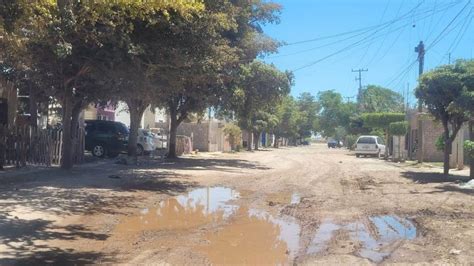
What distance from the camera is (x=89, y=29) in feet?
46.8

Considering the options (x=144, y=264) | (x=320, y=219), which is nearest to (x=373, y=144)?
(x=320, y=219)

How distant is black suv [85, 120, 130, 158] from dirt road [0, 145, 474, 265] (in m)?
10.1

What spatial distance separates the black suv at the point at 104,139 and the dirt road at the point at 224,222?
10.1 meters

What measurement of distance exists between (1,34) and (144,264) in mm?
7565

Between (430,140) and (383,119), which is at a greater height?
(383,119)

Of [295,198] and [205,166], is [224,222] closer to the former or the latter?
[295,198]

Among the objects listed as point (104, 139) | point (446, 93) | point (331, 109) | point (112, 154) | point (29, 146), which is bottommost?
point (112, 154)

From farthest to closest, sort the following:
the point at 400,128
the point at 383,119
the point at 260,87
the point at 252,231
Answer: the point at 383,119 → the point at 400,128 → the point at 260,87 → the point at 252,231

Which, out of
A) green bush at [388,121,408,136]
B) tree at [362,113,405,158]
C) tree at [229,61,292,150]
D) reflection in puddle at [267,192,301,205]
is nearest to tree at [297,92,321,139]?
tree at [362,113,405,158]

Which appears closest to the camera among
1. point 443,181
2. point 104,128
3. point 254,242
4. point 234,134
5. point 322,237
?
point 254,242

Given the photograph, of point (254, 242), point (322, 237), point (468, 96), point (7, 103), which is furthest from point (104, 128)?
point (322, 237)

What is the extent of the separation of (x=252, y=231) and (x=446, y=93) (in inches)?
537

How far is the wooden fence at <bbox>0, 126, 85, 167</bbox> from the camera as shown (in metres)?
→ 18.7

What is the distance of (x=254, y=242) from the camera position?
30.0ft
